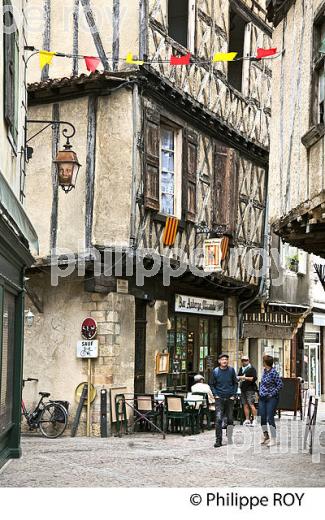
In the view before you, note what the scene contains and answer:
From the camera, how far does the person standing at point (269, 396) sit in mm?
13422

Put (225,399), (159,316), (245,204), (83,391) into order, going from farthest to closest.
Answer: (245,204)
(159,316)
(83,391)
(225,399)

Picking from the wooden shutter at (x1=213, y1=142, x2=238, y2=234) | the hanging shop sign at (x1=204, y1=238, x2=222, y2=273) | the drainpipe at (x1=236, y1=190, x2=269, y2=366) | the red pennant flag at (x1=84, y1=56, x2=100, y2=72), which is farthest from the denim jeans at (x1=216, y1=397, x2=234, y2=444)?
the drainpipe at (x1=236, y1=190, x2=269, y2=366)

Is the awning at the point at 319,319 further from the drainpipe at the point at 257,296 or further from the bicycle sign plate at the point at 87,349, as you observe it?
the bicycle sign plate at the point at 87,349

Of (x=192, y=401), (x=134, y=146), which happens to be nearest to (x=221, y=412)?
(x=192, y=401)

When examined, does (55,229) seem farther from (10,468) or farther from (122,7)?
(10,468)

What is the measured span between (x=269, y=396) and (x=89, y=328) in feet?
12.1

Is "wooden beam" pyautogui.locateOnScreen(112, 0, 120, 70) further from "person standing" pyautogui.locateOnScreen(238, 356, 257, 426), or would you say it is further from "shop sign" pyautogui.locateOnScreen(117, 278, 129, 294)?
"person standing" pyautogui.locateOnScreen(238, 356, 257, 426)

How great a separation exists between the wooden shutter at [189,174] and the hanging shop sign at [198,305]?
179 cm

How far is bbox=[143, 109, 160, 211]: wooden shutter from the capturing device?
1562 centimetres

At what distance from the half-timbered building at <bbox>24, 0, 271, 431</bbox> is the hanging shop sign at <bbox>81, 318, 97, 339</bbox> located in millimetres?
112

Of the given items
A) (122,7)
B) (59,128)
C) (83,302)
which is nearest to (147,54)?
(122,7)

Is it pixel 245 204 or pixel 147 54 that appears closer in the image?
pixel 147 54

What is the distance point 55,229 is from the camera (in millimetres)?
15547

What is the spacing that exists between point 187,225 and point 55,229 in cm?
287
